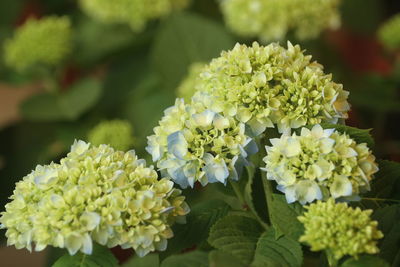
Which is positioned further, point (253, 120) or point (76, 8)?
point (76, 8)

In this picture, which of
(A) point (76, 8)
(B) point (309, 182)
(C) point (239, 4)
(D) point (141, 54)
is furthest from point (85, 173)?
(A) point (76, 8)

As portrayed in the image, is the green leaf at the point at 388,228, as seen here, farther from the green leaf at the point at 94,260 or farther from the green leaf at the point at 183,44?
the green leaf at the point at 183,44

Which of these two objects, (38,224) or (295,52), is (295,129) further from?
(38,224)

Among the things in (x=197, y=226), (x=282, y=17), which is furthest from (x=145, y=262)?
(x=282, y=17)

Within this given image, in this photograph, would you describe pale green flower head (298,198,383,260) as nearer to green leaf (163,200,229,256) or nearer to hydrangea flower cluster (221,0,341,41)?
green leaf (163,200,229,256)

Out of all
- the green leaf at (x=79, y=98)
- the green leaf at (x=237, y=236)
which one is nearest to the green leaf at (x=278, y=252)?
the green leaf at (x=237, y=236)

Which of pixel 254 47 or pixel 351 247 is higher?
pixel 254 47
